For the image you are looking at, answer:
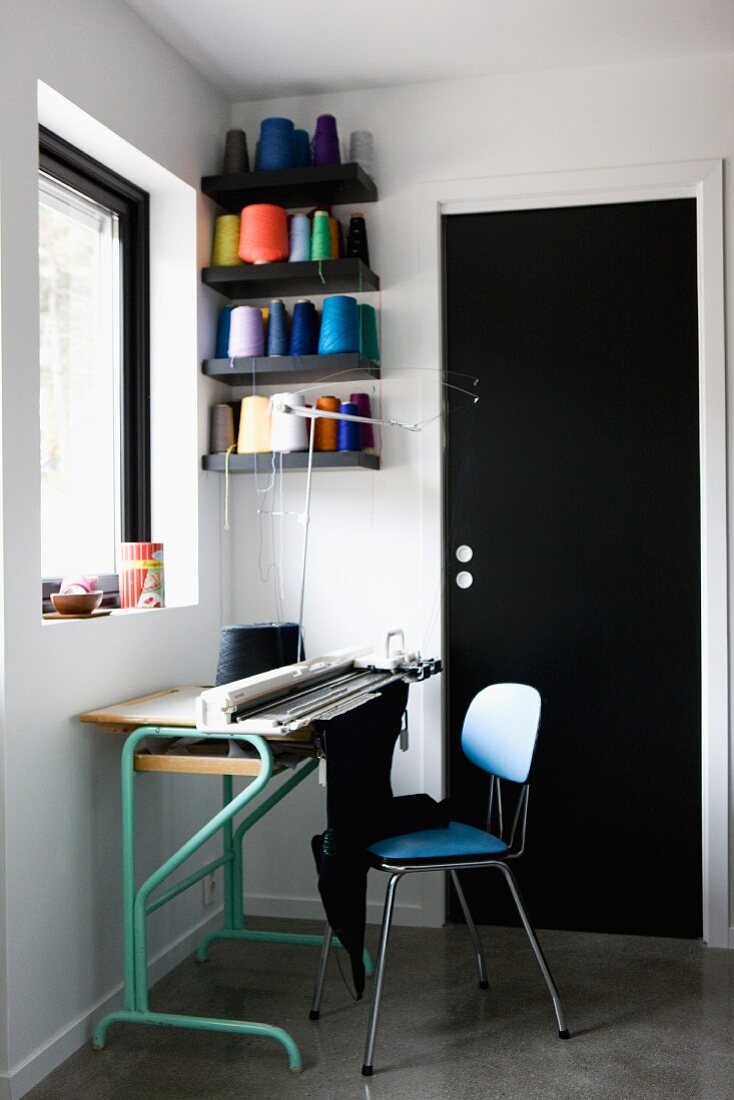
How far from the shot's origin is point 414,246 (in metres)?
3.44

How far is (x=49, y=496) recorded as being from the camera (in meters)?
2.89

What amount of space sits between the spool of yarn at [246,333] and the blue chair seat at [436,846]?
1535 mm

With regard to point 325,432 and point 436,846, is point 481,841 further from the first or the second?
point 325,432

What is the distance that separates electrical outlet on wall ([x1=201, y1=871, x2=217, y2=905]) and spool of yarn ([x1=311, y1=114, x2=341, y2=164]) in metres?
2.22

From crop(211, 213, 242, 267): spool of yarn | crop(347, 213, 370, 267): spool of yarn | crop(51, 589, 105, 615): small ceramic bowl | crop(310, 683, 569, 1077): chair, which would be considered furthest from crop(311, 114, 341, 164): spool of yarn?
crop(310, 683, 569, 1077): chair

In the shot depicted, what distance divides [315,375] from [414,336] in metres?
0.34

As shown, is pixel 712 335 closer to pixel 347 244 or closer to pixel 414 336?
pixel 414 336

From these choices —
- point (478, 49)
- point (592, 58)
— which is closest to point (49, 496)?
point (478, 49)

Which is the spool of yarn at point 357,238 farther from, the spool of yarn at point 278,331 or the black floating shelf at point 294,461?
the black floating shelf at point 294,461

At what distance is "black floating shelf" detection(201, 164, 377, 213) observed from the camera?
127 inches

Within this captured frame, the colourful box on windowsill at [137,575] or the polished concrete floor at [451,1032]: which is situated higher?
the colourful box on windowsill at [137,575]

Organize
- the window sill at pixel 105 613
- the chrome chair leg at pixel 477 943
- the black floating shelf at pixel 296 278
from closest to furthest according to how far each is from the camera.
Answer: the window sill at pixel 105 613 < the chrome chair leg at pixel 477 943 < the black floating shelf at pixel 296 278

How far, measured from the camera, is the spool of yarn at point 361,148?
337 centimetres

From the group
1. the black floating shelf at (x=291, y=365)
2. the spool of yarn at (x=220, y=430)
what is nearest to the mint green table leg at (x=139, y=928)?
the spool of yarn at (x=220, y=430)
